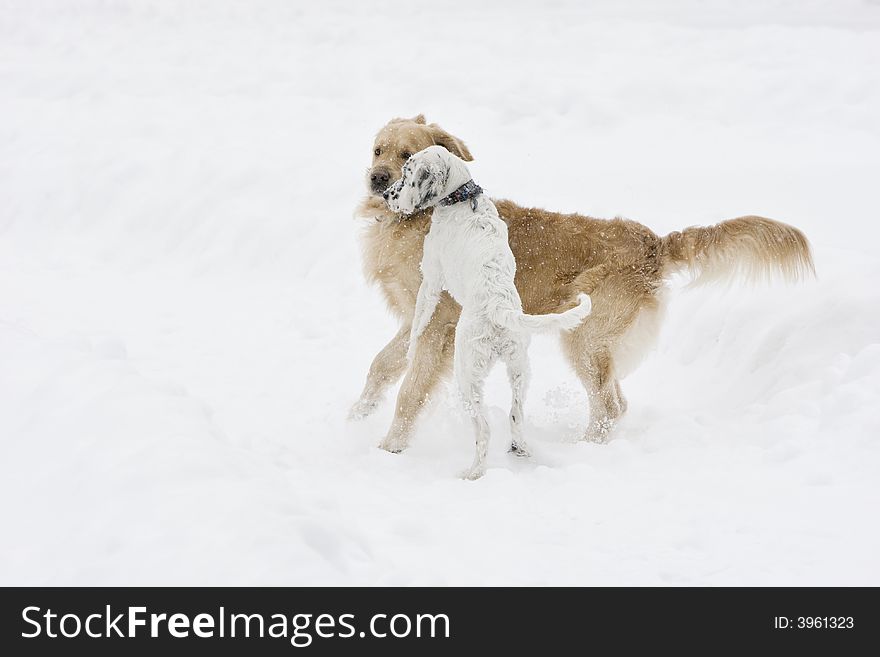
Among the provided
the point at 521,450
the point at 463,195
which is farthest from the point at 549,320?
the point at 463,195

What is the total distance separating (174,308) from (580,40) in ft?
24.3

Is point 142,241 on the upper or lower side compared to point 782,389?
upper

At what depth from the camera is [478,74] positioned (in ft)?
32.5

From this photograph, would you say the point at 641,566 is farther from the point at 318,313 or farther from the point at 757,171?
the point at 757,171

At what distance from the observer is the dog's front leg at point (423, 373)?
13.3 feet

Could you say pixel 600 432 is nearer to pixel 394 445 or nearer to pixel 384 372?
pixel 394 445

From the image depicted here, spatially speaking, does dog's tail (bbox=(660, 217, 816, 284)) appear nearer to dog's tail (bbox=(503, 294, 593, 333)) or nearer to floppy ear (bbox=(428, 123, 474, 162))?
dog's tail (bbox=(503, 294, 593, 333))

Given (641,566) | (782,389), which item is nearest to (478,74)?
(782,389)

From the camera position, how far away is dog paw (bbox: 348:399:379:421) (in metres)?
4.42

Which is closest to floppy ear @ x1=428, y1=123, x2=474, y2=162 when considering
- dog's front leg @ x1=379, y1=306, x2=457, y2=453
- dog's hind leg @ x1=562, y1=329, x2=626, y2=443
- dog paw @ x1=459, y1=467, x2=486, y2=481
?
dog's front leg @ x1=379, y1=306, x2=457, y2=453

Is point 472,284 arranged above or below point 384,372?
above

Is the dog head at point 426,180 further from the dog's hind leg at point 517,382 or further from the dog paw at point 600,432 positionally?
the dog paw at point 600,432

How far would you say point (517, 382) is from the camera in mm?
3688

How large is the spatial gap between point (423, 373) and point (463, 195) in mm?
887
